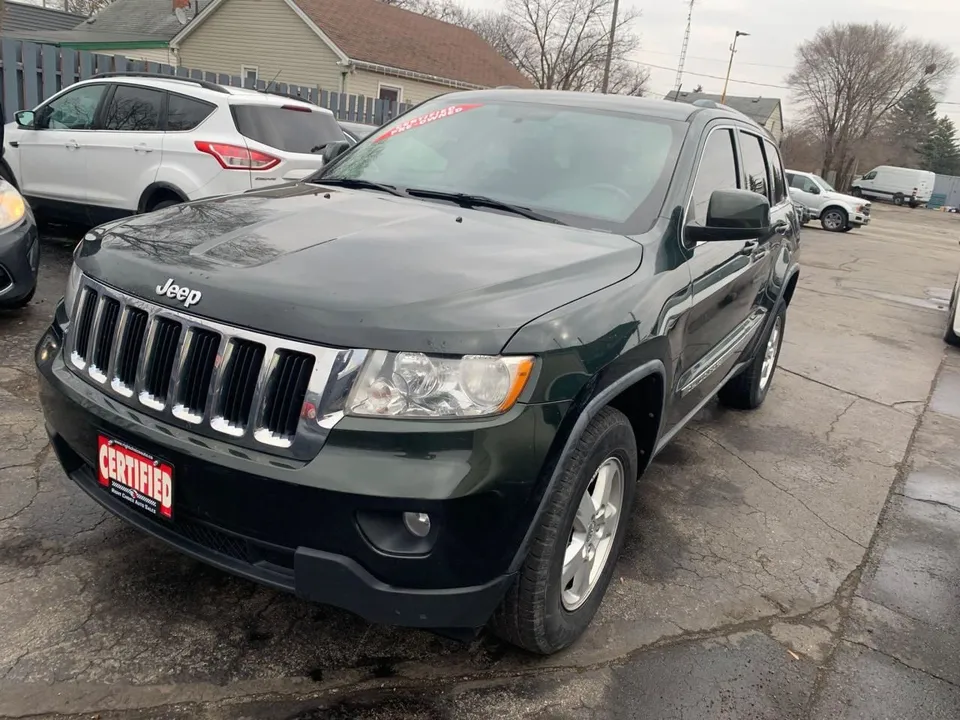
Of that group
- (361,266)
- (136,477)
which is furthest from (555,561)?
(136,477)

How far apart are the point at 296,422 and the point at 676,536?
7.15 ft

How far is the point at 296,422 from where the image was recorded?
1.97 metres

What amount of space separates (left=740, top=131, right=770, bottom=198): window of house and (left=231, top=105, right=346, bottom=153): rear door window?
4260mm

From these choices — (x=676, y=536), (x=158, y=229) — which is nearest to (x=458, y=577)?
(x=158, y=229)

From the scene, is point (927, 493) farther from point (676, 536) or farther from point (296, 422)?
point (296, 422)

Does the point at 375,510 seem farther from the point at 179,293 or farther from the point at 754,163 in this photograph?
the point at 754,163

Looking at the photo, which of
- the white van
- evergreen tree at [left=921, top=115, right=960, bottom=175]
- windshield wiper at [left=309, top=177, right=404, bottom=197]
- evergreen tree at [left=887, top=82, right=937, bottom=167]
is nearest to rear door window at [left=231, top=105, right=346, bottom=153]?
windshield wiper at [left=309, top=177, right=404, bottom=197]

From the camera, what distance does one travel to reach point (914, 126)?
69.6 meters

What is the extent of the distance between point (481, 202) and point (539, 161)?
1.24ft

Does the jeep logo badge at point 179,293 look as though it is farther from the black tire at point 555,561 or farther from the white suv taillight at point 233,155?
the white suv taillight at point 233,155

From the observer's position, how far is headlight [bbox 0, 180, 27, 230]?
502 centimetres

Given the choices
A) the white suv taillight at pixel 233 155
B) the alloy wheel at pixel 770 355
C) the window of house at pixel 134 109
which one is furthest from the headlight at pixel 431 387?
the window of house at pixel 134 109

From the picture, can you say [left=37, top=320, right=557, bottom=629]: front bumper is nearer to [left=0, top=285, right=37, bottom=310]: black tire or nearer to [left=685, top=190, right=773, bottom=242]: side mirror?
[left=685, top=190, right=773, bottom=242]: side mirror

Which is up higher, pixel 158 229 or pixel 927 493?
pixel 158 229
